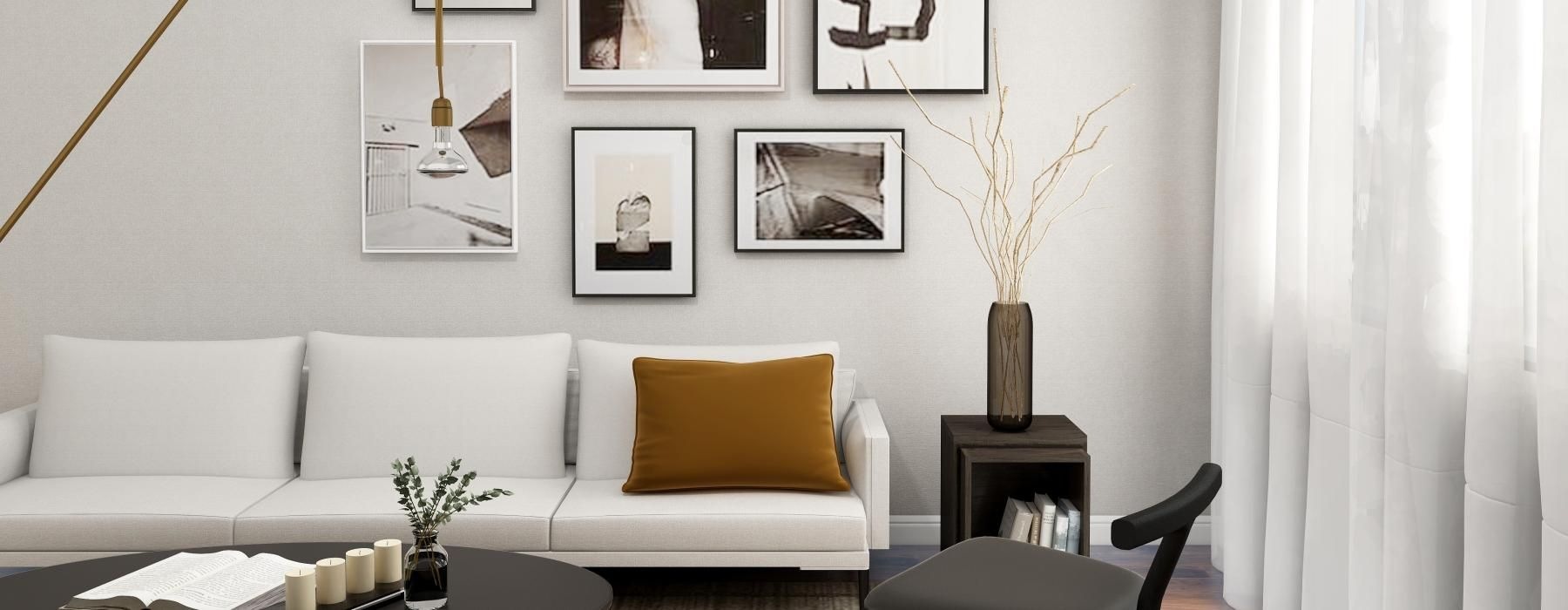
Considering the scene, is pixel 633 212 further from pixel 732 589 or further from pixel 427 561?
pixel 427 561

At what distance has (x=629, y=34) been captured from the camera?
11.4 ft

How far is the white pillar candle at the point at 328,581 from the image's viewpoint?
186 cm

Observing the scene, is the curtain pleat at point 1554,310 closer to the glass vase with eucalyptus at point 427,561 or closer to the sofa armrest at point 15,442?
the glass vase with eucalyptus at point 427,561

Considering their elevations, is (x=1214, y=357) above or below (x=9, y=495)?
above

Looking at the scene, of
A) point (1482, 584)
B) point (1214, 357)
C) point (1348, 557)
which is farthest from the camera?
point (1214, 357)

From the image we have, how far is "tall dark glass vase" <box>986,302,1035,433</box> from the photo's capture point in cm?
309

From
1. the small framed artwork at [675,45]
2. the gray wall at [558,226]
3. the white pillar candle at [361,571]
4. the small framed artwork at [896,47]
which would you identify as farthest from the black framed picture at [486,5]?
the white pillar candle at [361,571]

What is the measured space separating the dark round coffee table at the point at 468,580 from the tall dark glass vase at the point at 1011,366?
4.83ft

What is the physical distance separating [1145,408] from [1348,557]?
1243 mm

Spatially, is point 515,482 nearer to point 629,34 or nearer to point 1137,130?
point 629,34

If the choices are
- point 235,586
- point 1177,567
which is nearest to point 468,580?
point 235,586

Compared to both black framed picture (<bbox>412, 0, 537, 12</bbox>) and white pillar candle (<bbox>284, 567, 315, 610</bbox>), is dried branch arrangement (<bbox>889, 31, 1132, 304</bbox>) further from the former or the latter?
white pillar candle (<bbox>284, 567, 315, 610</bbox>)

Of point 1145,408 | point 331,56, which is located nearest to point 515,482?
point 331,56

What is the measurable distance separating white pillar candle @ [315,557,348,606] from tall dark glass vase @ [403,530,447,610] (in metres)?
0.12
